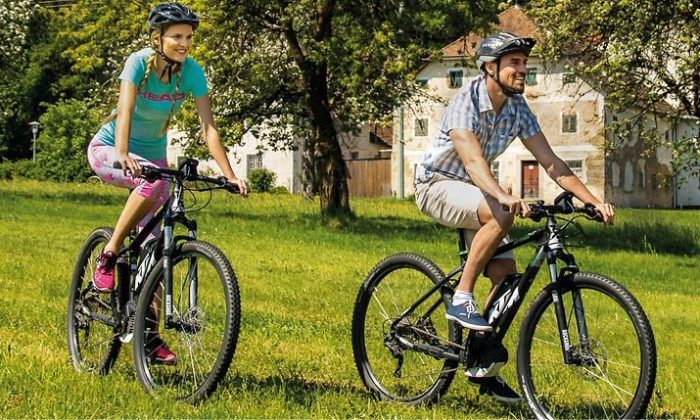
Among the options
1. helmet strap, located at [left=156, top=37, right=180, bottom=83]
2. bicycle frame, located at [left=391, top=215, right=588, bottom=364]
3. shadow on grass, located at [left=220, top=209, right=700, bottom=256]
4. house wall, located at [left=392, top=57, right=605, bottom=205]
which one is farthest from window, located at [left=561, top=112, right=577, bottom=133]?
helmet strap, located at [left=156, top=37, right=180, bottom=83]

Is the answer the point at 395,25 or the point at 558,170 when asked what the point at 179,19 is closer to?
the point at 558,170

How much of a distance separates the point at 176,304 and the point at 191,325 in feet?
0.46

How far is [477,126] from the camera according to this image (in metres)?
5.64

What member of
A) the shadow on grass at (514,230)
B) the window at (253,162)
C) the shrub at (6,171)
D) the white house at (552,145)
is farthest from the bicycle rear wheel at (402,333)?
the window at (253,162)

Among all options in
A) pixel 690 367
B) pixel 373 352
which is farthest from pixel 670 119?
pixel 373 352

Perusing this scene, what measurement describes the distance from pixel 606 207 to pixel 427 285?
1259 millimetres

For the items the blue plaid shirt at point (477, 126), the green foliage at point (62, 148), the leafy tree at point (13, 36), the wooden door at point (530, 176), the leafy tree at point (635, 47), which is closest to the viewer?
the blue plaid shirt at point (477, 126)

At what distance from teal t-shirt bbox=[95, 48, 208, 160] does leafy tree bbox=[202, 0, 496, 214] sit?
A: 16.7 metres

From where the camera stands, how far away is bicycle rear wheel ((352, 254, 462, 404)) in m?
5.99

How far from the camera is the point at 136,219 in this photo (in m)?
6.18

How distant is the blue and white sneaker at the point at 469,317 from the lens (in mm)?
5559

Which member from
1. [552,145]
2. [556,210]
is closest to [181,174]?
[556,210]

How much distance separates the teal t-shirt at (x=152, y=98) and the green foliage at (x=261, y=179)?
49.3 meters

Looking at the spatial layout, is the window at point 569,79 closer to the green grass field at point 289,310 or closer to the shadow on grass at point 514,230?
the shadow on grass at point 514,230
